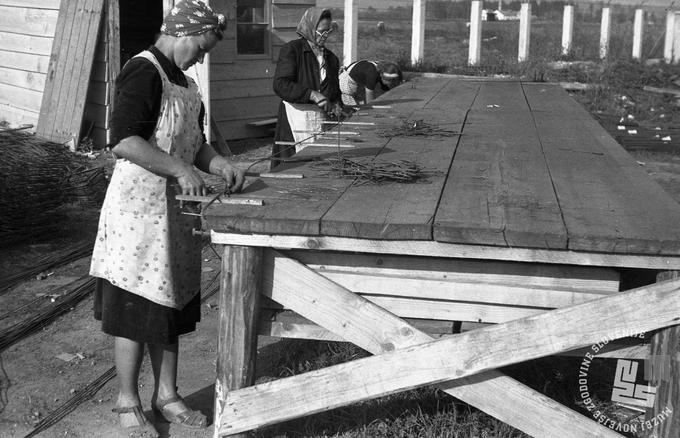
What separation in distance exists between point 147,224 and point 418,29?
507 inches

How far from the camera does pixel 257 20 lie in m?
10.9

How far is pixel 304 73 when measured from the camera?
5816 millimetres

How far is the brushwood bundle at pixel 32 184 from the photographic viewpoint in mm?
6043

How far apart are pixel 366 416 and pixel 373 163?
1132 millimetres

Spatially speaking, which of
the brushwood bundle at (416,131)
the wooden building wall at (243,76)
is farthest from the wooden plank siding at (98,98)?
the brushwood bundle at (416,131)

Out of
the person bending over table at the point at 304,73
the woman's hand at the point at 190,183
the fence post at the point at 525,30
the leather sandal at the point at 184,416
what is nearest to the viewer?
the woman's hand at the point at 190,183

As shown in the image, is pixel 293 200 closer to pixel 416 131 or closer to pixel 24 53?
pixel 416 131

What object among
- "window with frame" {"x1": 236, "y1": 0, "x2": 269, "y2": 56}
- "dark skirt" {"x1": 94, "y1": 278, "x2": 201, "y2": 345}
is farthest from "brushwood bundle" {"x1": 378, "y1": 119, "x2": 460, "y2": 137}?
"window with frame" {"x1": 236, "y1": 0, "x2": 269, "y2": 56}

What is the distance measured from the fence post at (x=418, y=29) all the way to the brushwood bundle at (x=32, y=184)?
9.72 meters

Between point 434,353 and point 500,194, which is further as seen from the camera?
point 500,194

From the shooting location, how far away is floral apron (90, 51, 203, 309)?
10.8 ft

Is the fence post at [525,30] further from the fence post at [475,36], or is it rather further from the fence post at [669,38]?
the fence post at [669,38]

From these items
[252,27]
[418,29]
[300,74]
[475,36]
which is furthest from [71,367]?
[475,36]

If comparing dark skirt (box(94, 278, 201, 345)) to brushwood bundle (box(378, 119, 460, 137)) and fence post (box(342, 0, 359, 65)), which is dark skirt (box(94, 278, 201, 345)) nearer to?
brushwood bundle (box(378, 119, 460, 137))
